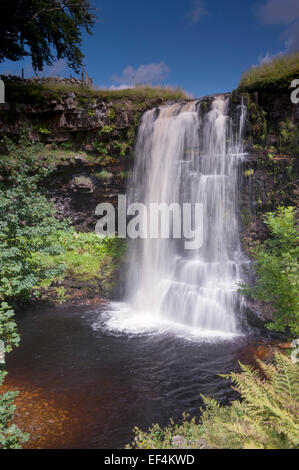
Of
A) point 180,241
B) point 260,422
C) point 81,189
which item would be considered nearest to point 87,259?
point 81,189

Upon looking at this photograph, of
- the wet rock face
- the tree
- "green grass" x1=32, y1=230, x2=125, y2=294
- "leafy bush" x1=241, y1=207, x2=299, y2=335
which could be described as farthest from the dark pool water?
the tree

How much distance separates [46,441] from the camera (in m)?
4.66

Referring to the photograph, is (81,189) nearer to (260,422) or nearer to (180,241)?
(180,241)

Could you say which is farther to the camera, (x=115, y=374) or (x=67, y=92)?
(x=67, y=92)

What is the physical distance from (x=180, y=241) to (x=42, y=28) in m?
13.6

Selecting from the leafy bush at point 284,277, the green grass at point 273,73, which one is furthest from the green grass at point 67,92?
the leafy bush at point 284,277

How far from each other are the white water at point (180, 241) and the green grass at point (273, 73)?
112cm

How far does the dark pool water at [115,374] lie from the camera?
5225mm

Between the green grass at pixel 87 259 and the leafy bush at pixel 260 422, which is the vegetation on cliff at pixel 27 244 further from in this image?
the leafy bush at pixel 260 422

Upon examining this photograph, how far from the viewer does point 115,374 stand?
679 centimetres

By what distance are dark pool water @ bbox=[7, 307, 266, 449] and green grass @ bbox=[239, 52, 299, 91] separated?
9222 millimetres

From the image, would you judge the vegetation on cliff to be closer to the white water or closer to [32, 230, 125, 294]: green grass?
[32, 230, 125, 294]: green grass

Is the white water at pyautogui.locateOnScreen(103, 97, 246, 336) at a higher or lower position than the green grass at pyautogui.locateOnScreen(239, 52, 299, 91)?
lower

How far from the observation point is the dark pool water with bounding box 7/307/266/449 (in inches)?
206
